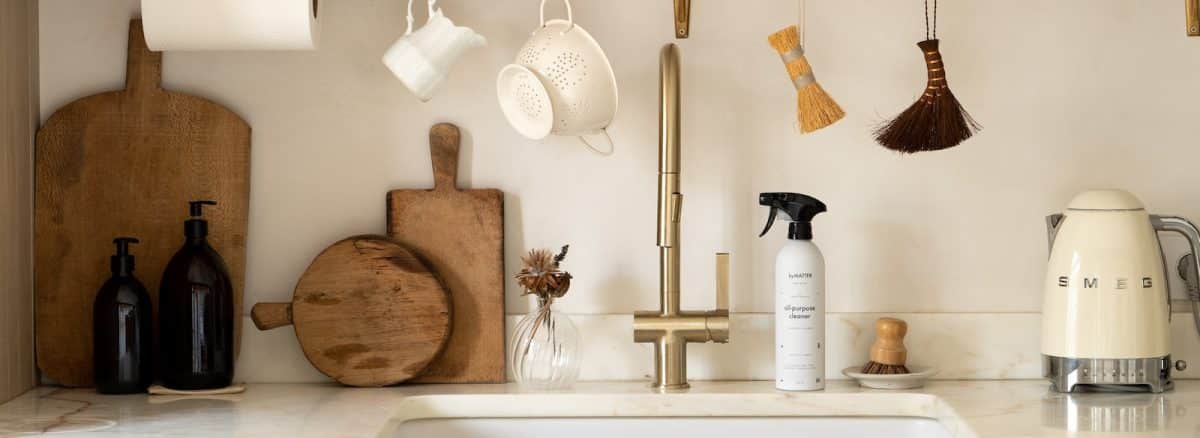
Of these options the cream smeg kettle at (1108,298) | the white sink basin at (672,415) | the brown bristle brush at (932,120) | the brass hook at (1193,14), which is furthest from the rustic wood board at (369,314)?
the brass hook at (1193,14)

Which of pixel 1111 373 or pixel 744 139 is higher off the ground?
pixel 744 139

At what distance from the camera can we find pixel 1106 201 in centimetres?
168

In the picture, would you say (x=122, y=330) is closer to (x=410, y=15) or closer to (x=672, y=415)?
(x=410, y=15)

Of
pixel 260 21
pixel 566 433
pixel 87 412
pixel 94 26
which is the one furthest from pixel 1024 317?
pixel 94 26

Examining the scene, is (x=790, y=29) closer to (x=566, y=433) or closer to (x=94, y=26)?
(x=566, y=433)

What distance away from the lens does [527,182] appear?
1860mm

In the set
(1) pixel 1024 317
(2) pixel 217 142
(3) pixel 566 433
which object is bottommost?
(3) pixel 566 433

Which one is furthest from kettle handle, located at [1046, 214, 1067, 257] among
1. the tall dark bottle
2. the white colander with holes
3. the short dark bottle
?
the short dark bottle

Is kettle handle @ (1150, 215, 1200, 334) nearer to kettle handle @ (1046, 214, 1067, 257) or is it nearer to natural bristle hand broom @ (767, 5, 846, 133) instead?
kettle handle @ (1046, 214, 1067, 257)

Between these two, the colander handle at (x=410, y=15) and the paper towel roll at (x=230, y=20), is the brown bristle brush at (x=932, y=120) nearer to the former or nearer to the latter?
the colander handle at (x=410, y=15)

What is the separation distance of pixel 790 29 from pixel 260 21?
692 millimetres

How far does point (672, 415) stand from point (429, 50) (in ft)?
1.91

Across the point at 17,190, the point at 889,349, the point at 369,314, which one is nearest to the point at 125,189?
the point at 17,190

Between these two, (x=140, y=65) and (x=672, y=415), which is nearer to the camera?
(x=672, y=415)
